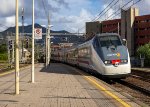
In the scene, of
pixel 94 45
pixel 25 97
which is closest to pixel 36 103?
pixel 25 97

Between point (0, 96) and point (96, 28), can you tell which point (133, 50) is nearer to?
point (96, 28)

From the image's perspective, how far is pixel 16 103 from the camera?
12844mm

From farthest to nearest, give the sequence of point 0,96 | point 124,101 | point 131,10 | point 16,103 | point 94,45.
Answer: point 131,10 → point 94,45 → point 0,96 → point 124,101 → point 16,103

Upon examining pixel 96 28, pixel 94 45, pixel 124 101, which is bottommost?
pixel 124 101

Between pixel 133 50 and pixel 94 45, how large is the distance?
9595 centimetres

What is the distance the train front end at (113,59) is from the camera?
26.4m

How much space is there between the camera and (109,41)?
27.9 meters

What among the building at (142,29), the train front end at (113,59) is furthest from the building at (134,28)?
the train front end at (113,59)

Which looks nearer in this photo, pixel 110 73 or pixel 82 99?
pixel 82 99

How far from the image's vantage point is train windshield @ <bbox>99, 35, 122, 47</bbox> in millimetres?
27719

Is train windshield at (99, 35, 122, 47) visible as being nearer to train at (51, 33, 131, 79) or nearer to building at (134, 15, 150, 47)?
train at (51, 33, 131, 79)

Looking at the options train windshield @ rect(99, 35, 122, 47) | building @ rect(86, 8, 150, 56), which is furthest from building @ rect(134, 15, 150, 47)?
train windshield @ rect(99, 35, 122, 47)

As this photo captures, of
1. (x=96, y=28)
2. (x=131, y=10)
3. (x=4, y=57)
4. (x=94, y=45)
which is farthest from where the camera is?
(x=96, y=28)

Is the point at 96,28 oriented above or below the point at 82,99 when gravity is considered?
above
